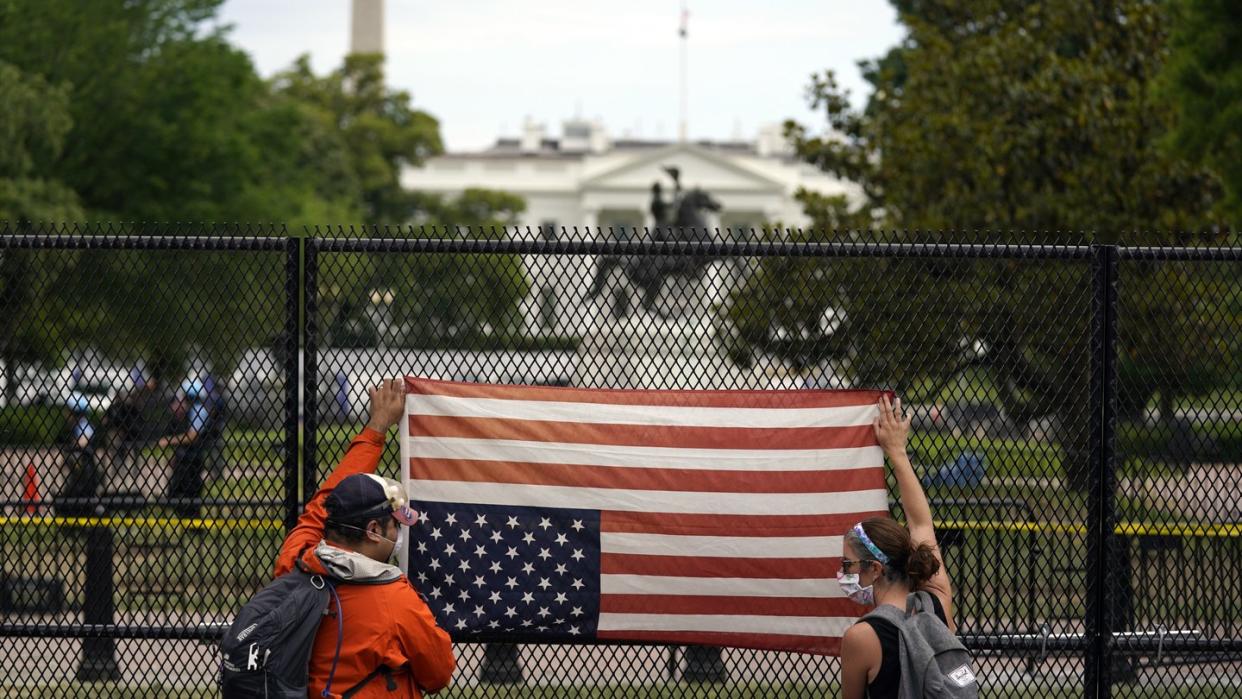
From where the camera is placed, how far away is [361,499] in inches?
185

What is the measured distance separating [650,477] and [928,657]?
168 centimetres

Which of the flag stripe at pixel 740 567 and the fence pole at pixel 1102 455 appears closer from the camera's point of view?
the flag stripe at pixel 740 567

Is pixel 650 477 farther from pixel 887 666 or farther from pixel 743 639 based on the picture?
pixel 887 666

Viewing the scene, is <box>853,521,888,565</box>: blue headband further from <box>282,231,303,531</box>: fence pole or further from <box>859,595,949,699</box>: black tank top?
<box>282,231,303,531</box>: fence pole

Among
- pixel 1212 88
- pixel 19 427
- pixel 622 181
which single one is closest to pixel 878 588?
pixel 19 427

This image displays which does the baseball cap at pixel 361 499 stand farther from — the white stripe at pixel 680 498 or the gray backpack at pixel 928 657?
the gray backpack at pixel 928 657

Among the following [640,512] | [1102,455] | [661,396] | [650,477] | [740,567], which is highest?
[661,396]

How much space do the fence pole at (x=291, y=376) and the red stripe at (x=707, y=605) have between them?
1384 mm

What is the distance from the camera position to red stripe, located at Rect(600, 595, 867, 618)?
5.86 m

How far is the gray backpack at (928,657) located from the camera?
4.50 metres

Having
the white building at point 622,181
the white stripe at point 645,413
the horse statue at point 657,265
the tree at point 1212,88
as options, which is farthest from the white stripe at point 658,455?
the white building at point 622,181

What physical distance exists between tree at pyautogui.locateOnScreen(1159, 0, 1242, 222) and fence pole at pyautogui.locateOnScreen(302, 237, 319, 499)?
1197 cm

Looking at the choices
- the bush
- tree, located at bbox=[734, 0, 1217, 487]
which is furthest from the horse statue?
tree, located at bbox=[734, 0, 1217, 487]

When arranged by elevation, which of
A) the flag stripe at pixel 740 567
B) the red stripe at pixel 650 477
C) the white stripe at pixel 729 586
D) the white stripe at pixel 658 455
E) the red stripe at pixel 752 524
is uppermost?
the white stripe at pixel 658 455
